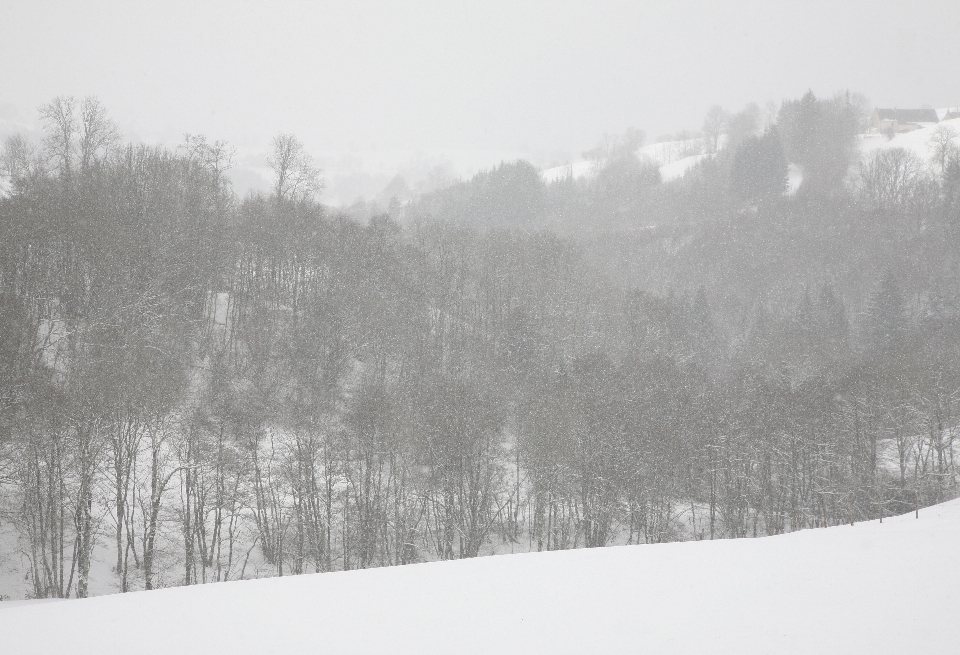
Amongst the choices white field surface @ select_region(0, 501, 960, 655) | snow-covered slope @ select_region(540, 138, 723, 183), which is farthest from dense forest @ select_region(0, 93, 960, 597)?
snow-covered slope @ select_region(540, 138, 723, 183)

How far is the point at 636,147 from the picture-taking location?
130m

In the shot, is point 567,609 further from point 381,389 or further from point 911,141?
point 911,141

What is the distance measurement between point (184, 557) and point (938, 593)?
2702 centimetres

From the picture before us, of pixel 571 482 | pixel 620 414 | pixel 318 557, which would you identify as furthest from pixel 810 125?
pixel 318 557

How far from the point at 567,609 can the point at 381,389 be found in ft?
72.5

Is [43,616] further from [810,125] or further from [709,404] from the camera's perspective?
[810,125]

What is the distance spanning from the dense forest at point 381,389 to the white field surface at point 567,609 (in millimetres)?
10158

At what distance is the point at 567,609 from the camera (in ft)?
39.9

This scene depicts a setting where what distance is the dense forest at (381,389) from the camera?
24234 millimetres

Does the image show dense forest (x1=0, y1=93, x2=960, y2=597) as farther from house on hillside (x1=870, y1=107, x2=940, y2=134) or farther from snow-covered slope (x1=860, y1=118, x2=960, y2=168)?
house on hillside (x1=870, y1=107, x2=940, y2=134)

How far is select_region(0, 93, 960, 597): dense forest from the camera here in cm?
2423

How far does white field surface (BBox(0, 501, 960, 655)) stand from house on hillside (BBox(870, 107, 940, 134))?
105m

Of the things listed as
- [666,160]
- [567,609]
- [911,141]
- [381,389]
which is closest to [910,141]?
[911,141]

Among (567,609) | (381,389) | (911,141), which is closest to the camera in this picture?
(567,609)
